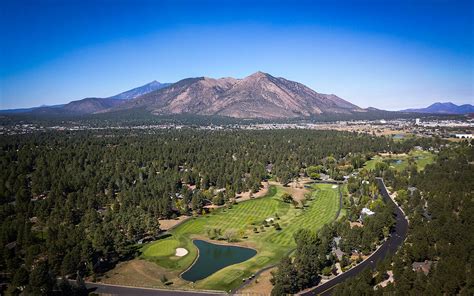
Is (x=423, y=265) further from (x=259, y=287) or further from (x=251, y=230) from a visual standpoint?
(x=251, y=230)

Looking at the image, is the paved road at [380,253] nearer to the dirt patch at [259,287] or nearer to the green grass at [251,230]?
the dirt patch at [259,287]

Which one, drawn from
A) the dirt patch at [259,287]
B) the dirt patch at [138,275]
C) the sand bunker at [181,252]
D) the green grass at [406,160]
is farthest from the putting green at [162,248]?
the green grass at [406,160]

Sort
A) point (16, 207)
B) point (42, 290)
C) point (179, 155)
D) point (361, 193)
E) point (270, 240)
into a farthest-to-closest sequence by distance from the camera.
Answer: point (179, 155), point (361, 193), point (16, 207), point (270, 240), point (42, 290)

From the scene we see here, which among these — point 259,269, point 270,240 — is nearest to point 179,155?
point 270,240

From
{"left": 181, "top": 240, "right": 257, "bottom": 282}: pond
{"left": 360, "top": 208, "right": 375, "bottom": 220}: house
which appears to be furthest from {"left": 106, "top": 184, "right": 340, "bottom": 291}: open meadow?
{"left": 360, "top": 208, "right": 375, "bottom": 220}: house

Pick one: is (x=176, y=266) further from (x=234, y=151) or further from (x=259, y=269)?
(x=234, y=151)

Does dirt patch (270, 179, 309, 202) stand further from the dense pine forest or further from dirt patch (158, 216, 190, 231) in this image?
dirt patch (158, 216, 190, 231)

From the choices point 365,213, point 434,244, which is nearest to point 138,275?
point 434,244
